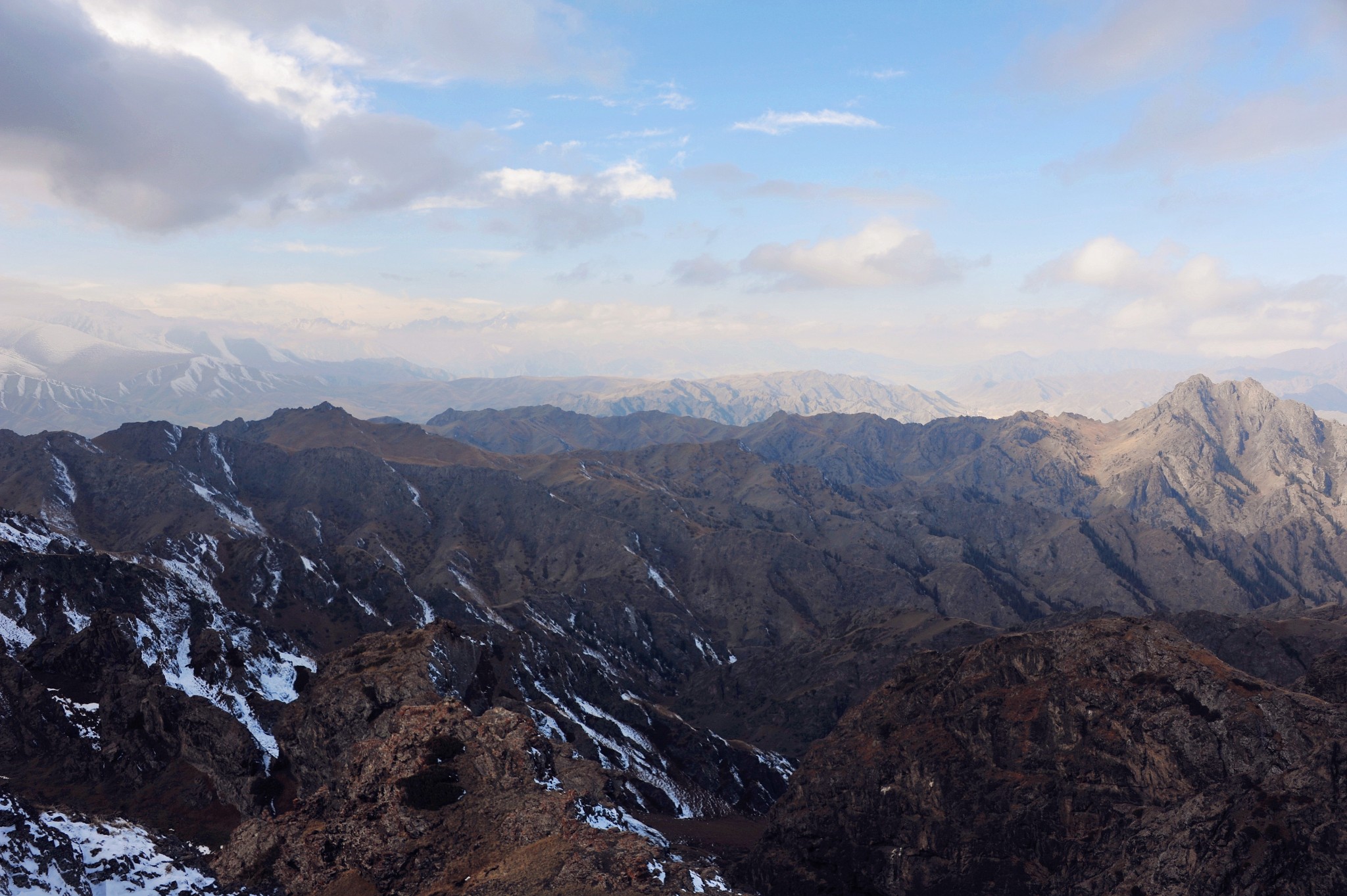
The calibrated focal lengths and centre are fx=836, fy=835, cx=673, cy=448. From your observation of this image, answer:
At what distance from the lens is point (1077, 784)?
66062 mm

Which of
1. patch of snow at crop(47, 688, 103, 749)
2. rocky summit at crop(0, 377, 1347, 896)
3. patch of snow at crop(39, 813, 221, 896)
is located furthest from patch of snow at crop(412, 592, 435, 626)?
patch of snow at crop(39, 813, 221, 896)

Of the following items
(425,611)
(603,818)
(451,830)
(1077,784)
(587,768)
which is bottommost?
(425,611)

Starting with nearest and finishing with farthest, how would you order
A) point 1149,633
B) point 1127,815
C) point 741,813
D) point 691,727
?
point 1127,815, point 1149,633, point 741,813, point 691,727

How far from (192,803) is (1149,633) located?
9054cm

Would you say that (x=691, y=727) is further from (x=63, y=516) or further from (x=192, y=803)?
(x=63, y=516)

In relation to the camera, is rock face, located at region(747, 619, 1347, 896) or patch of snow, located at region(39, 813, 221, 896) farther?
patch of snow, located at region(39, 813, 221, 896)

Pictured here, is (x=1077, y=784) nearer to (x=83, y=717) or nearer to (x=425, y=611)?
(x=83, y=717)

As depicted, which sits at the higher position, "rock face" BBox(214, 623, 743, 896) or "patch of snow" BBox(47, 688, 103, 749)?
"rock face" BBox(214, 623, 743, 896)

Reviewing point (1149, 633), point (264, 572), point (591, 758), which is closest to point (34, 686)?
point (591, 758)

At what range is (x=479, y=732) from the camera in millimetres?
53531

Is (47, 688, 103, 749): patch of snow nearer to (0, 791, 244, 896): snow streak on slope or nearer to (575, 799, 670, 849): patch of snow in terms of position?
(0, 791, 244, 896): snow streak on slope

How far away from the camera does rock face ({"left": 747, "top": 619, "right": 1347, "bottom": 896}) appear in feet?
173

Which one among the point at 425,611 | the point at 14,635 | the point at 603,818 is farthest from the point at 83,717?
the point at 425,611

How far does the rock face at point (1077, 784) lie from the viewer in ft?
173
